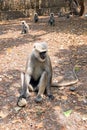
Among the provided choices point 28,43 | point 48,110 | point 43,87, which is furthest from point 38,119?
point 28,43

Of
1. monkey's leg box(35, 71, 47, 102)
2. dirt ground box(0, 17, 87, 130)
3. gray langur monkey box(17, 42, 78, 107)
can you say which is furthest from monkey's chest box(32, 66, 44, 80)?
dirt ground box(0, 17, 87, 130)

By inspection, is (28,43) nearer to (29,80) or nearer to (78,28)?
(78,28)

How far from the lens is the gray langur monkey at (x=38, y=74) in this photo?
505cm

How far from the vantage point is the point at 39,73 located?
5.30 meters

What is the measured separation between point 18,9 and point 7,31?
5840 millimetres

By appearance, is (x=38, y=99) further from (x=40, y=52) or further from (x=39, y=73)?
(x=40, y=52)

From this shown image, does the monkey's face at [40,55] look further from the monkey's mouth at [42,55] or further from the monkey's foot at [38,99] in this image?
the monkey's foot at [38,99]

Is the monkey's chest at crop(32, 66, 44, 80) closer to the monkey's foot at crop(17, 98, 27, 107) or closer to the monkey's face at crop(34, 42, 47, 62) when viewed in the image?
the monkey's face at crop(34, 42, 47, 62)

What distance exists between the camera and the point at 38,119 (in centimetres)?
465

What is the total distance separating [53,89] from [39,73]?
1.77 ft

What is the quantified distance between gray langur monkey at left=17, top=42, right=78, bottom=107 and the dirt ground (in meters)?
0.13

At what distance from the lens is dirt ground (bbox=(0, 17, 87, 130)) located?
458 cm

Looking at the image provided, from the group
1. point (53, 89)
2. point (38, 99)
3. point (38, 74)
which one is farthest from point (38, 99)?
point (53, 89)

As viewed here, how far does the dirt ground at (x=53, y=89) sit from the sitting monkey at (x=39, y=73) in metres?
0.14
